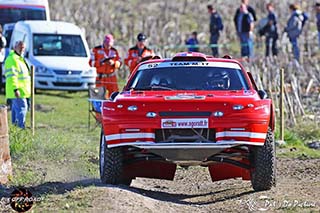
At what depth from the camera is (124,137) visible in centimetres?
1052

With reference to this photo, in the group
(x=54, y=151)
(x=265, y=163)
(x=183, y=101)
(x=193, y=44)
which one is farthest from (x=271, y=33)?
(x=183, y=101)

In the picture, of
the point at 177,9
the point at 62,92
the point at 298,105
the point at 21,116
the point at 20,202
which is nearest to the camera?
the point at 20,202

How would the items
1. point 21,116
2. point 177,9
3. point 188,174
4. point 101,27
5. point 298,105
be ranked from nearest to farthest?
point 188,174
point 21,116
point 298,105
point 101,27
point 177,9

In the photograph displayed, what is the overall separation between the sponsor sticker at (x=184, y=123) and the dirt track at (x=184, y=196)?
0.88 metres

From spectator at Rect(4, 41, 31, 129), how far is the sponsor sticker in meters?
7.54

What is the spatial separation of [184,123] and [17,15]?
20383mm

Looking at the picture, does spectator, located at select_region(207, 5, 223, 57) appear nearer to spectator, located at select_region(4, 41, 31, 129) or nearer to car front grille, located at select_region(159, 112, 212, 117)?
spectator, located at select_region(4, 41, 31, 129)

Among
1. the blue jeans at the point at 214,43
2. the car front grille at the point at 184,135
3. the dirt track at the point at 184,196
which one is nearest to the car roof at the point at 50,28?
the blue jeans at the point at 214,43

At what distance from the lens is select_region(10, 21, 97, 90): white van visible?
25.6m

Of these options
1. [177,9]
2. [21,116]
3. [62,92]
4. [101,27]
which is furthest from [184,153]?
[177,9]

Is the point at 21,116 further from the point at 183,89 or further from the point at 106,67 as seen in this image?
the point at 183,89

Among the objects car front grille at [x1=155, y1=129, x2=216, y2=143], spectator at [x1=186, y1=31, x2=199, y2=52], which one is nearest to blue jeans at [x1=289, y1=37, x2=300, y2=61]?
spectator at [x1=186, y1=31, x2=199, y2=52]

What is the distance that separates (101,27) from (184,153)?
85.2 feet

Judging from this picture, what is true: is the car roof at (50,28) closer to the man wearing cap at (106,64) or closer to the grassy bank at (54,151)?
the grassy bank at (54,151)
